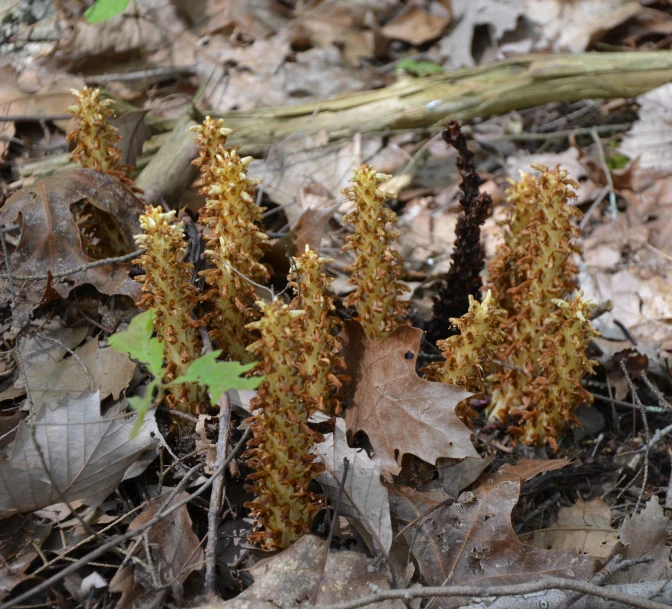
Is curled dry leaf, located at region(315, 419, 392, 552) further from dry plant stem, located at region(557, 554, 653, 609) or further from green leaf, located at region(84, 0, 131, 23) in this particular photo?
green leaf, located at region(84, 0, 131, 23)

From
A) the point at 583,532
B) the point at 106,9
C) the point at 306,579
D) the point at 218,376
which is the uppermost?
the point at 106,9

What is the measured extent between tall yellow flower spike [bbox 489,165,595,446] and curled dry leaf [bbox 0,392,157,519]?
161 centimetres

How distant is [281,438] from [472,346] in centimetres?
83

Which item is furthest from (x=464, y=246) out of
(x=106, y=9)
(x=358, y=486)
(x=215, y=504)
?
(x=106, y=9)

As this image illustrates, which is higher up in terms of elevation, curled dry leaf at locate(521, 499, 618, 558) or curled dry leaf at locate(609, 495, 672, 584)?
curled dry leaf at locate(609, 495, 672, 584)

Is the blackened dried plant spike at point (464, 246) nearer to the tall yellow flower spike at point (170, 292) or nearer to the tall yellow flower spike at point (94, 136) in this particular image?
the tall yellow flower spike at point (170, 292)

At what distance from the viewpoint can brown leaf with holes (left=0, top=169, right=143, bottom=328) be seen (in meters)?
2.87

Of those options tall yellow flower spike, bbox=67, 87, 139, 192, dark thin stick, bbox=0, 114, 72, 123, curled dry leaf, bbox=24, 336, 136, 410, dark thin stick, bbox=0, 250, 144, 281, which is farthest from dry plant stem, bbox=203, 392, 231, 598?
dark thin stick, bbox=0, 114, 72, 123

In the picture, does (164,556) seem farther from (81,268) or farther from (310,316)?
(81,268)

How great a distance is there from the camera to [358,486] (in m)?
2.40

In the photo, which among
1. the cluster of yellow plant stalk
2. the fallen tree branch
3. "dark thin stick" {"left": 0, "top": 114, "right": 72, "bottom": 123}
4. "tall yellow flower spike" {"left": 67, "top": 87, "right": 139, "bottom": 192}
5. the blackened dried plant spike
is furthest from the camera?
the fallen tree branch

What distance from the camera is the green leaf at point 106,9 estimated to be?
13.4 feet

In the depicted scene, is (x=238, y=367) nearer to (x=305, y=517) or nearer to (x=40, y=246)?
(x=305, y=517)

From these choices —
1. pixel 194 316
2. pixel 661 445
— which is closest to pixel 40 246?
pixel 194 316
